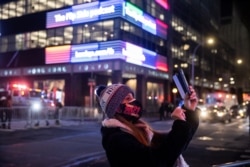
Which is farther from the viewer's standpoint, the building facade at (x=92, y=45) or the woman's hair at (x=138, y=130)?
the building facade at (x=92, y=45)

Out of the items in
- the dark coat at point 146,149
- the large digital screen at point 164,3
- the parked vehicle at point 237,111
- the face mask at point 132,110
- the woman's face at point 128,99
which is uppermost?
the large digital screen at point 164,3

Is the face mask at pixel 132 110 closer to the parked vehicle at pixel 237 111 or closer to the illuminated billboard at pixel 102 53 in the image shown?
the illuminated billboard at pixel 102 53

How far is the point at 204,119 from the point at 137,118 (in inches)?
1314

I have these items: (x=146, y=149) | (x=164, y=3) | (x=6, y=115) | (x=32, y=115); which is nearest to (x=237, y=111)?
(x=164, y=3)

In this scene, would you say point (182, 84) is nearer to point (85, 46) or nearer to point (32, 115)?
point (32, 115)

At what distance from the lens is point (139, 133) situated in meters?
2.72

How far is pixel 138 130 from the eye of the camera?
2.74 metres

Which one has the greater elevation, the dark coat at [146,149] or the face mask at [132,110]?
the face mask at [132,110]

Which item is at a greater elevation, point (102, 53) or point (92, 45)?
point (92, 45)

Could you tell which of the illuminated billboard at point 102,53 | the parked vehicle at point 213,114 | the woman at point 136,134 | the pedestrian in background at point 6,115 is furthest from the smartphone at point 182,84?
the illuminated billboard at point 102,53

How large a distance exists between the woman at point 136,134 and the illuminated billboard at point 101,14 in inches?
1375

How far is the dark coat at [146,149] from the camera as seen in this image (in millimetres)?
2513

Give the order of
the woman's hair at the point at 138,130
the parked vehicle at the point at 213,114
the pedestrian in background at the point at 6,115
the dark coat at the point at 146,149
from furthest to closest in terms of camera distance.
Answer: the parked vehicle at the point at 213,114, the pedestrian in background at the point at 6,115, the woman's hair at the point at 138,130, the dark coat at the point at 146,149

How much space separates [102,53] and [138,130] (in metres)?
35.6
